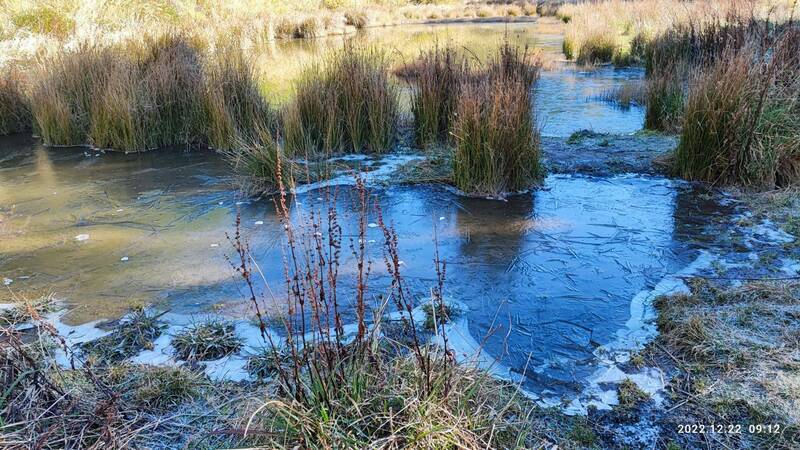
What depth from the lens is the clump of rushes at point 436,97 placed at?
23.8ft

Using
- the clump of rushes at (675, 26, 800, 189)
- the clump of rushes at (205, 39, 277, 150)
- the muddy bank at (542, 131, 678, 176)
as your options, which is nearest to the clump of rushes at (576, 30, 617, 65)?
the muddy bank at (542, 131, 678, 176)

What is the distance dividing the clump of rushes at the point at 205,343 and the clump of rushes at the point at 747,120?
4.65m

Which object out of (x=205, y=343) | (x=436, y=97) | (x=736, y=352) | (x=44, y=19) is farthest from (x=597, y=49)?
(x=205, y=343)

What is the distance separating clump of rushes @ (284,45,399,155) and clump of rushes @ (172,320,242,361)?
150 inches

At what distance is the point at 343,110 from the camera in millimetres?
7324

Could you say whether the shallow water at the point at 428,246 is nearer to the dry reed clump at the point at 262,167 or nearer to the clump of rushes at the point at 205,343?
the dry reed clump at the point at 262,167

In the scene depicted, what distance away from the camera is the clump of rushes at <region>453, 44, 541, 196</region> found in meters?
Answer: 5.61

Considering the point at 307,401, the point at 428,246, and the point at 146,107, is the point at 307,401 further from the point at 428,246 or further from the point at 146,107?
Answer: the point at 146,107

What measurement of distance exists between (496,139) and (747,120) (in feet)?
7.35

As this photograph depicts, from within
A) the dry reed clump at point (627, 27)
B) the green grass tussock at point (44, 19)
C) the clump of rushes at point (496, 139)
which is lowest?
the clump of rushes at point (496, 139)

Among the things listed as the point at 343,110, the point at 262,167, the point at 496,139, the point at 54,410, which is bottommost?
the point at 54,410

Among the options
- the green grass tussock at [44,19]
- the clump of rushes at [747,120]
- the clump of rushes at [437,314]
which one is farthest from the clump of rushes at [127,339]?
the green grass tussock at [44,19]

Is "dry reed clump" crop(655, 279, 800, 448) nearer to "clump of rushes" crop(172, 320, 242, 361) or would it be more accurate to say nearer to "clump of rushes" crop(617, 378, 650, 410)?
"clump of rushes" crop(617, 378, 650, 410)

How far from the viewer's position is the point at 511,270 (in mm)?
4305
